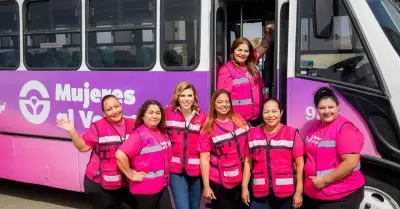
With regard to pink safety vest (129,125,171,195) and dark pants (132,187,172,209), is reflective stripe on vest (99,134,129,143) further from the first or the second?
dark pants (132,187,172,209)

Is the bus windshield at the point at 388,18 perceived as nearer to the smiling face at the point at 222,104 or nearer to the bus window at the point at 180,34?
the smiling face at the point at 222,104

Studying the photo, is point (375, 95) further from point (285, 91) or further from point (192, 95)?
point (192, 95)

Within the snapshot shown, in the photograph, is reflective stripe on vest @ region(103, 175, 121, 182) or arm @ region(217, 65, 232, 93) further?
arm @ region(217, 65, 232, 93)

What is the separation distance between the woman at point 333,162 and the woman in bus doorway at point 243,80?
36.0 inches

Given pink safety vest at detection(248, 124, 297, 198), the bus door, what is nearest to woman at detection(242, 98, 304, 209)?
pink safety vest at detection(248, 124, 297, 198)

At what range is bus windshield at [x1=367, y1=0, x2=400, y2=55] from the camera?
3.57 m

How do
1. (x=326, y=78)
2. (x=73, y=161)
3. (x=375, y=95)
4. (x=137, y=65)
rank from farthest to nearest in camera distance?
(x=73, y=161), (x=137, y=65), (x=326, y=78), (x=375, y=95)

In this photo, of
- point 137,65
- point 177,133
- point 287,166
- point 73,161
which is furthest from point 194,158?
point 73,161

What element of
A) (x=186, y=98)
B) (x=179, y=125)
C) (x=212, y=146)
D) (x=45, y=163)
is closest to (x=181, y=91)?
(x=186, y=98)

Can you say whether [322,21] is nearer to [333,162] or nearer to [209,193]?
[333,162]

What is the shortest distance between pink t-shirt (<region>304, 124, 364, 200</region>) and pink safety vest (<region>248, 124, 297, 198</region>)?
13cm

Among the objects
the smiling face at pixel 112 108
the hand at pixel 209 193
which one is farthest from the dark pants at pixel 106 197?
the hand at pixel 209 193

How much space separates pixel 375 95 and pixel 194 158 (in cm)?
165

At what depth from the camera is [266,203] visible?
11.1 ft
